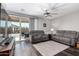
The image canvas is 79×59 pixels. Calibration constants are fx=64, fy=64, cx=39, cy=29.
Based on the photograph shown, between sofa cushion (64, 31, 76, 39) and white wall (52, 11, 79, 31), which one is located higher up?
white wall (52, 11, 79, 31)

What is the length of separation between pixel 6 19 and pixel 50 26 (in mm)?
2089

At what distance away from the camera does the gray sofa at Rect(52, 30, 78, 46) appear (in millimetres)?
3605

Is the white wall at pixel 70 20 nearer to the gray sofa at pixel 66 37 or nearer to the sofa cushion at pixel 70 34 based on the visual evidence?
the sofa cushion at pixel 70 34

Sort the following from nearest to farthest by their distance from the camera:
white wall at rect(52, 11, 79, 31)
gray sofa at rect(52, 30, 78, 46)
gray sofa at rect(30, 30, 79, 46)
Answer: white wall at rect(52, 11, 79, 31) < gray sofa at rect(52, 30, 78, 46) < gray sofa at rect(30, 30, 79, 46)

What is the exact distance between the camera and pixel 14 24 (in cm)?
245

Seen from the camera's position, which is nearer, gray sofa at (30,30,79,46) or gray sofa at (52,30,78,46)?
gray sofa at (52,30,78,46)

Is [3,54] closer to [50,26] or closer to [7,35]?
[7,35]

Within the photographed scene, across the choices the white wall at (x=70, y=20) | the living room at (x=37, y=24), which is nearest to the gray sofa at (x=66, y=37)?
the living room at (x=37, y=24)

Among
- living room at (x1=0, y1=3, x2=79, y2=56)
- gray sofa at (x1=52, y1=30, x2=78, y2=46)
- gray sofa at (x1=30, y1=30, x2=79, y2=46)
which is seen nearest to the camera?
living room at (x1=0, y1=3, x2=79, y2=56)

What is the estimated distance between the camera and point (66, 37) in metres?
4.08

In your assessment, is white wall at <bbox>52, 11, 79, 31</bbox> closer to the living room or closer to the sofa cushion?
the living room

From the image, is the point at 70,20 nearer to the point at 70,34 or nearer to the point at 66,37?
the point at 70,34

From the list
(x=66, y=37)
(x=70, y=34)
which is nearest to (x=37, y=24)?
(x=66, y=37)

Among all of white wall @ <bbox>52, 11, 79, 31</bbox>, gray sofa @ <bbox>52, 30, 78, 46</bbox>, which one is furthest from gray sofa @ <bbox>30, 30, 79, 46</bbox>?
white wall @ <bbox>52, 11, 79, 31</bbox>
